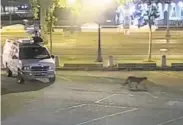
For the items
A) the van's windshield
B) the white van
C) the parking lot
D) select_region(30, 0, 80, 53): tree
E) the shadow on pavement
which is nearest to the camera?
the parking lot

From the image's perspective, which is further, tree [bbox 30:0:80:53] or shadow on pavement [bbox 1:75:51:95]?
tree [bbox 30:0:80:53]

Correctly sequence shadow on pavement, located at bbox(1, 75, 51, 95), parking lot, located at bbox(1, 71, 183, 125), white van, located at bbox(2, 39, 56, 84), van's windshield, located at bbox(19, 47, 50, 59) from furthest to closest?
van's windshield, located at bbox(19, 47, 50, 59), white van, located at bbox(2, 39, 56, 84), shadow on pavement, located at bbox(1, 75, 51, 95), parking lot, located at bbox(1, 71, 183, 125)

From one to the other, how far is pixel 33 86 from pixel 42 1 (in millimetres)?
15853

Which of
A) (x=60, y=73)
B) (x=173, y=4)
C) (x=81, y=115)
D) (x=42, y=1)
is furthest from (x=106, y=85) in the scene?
(x=173, y=4)

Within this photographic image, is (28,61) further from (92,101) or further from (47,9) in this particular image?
(47,9)

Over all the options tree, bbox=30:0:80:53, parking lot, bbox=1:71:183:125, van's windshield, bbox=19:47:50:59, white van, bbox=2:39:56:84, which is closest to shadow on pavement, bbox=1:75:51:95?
parking lot, bbox=1:71:183:125

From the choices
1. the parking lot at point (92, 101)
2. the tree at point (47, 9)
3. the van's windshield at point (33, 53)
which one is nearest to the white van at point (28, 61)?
the van's windshield at point (33, 53)

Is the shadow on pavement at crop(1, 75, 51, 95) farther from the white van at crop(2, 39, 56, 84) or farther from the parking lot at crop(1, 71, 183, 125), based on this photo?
the white van at crop(2, 39, 56, 84)

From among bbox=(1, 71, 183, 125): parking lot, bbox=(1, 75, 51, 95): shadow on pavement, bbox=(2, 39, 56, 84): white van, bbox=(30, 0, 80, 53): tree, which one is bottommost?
bbox=(1, 71, 183, 125): parking lot

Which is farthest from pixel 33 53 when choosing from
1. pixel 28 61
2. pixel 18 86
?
pixel 18 86

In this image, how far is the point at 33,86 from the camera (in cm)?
1955

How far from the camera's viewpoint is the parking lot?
13117 millimetres

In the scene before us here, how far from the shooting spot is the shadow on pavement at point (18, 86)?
18500 mm

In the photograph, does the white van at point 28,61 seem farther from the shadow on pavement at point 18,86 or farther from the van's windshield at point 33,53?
the shadow on pavement at point 18,86
